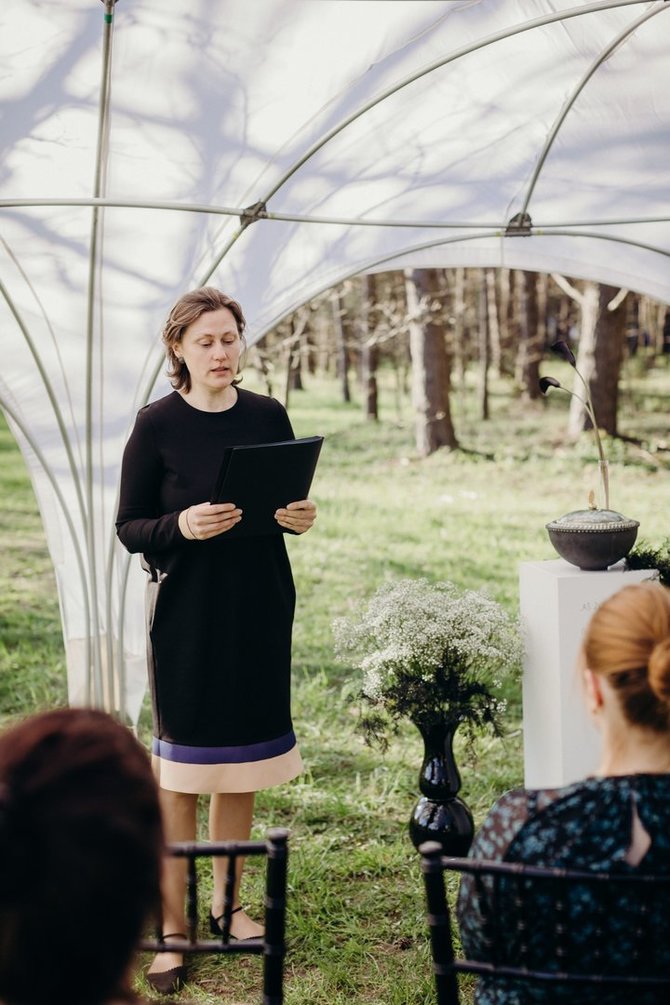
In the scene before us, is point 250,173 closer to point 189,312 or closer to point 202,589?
point 189,312

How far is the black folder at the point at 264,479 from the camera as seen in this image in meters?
3.00

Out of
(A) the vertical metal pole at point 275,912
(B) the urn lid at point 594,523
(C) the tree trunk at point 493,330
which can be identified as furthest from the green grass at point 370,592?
(C) the tree trunk at point 493,330

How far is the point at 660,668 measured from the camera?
1.75 metres

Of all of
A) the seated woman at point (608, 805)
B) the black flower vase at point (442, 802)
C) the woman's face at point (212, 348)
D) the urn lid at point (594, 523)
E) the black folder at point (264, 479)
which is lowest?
the black flower vase at point (442, 802)

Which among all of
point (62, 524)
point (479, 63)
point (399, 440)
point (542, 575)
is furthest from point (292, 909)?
point (399, 440)

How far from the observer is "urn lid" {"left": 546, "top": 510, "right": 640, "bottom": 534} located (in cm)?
397

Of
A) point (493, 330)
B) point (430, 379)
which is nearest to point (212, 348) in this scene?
point (430, 379)

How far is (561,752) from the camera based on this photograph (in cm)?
399

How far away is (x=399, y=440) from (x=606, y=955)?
1257cm

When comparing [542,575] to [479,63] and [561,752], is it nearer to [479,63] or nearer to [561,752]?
[561,752]

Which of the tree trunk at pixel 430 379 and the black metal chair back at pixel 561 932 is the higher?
the tree trunk at pixel 430 379

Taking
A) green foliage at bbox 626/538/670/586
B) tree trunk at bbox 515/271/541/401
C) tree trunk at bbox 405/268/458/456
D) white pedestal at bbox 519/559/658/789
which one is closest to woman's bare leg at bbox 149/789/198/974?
white pedestal at bbox 519/559/658/789

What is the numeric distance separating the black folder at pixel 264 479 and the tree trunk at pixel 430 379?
924 cm

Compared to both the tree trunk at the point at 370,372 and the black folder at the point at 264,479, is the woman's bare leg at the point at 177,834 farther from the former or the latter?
the tree trunk at the point at 370,372
